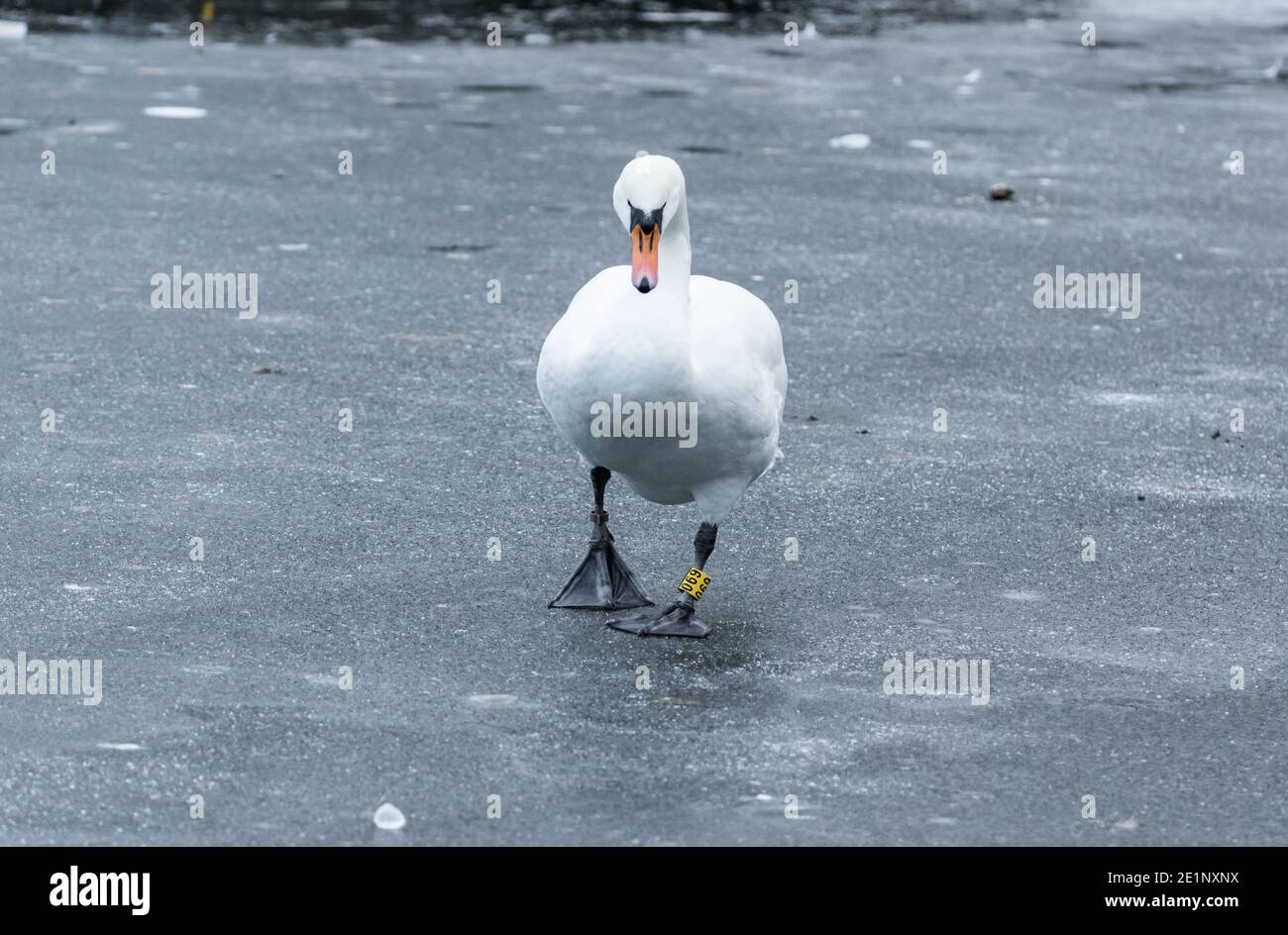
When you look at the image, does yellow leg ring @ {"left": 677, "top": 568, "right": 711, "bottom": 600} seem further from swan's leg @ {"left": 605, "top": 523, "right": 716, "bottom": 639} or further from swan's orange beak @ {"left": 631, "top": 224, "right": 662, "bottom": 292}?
swan's orange beak @ {"left": 631, "top": 224, "right": 662, "bottom": 292}

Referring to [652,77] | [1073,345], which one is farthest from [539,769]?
[652,77]

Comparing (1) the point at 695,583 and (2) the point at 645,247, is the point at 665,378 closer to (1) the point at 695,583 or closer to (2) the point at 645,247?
(2) the point at 645,247

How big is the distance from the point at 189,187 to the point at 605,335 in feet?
22.2

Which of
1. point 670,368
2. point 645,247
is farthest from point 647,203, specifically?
point 670,368

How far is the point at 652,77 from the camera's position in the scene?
16.2m

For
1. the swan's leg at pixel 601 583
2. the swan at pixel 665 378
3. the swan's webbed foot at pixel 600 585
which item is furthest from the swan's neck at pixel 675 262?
the swan's webbed foot at pixel 600 585

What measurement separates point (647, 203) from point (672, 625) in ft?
3.88

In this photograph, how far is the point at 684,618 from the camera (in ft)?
19.7

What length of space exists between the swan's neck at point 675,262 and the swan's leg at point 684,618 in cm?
72

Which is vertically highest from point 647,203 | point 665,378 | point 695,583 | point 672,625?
point 647,203

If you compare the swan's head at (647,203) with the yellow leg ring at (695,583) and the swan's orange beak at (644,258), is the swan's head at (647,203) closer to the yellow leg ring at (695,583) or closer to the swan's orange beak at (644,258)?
the swan's orange beak at (644,258)

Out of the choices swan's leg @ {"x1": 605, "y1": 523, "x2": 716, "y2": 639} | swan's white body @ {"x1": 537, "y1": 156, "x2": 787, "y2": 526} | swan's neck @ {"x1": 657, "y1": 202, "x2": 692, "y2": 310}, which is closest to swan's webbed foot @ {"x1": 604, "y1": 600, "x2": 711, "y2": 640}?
swan's leg @ {"x1": 605, "y1": 523, "x2": 716, "y2": 639}

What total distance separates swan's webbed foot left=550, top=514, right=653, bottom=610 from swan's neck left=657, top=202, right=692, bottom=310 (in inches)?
33.8

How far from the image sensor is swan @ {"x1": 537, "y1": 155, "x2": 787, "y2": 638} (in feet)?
18.5
